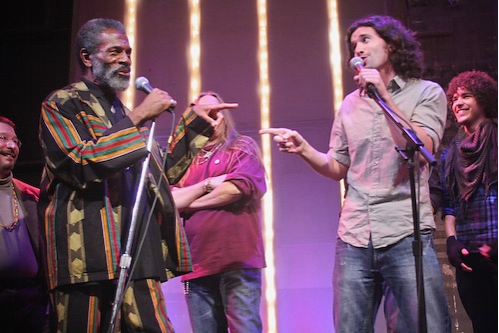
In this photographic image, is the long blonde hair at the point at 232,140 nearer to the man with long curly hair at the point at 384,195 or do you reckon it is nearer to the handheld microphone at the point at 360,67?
the man with long curly hair at the point at 384,195

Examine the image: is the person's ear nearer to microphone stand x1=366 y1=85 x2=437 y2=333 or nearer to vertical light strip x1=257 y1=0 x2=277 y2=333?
microphone stand x1=366 y1=85 x2=437 y2=333

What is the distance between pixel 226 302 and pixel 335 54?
2215 mm

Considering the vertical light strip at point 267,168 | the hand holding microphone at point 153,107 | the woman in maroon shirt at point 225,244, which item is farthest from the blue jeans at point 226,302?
the vertical light strip at point 267,168

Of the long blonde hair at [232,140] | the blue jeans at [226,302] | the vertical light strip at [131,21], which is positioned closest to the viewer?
the blue jeans at [226,302]

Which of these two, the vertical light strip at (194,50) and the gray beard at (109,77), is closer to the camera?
the gray beard at (109,77)

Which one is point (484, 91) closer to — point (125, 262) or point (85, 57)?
point (85, 57)

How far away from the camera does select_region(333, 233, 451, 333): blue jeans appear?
1870mm

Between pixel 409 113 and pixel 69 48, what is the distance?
3210mm

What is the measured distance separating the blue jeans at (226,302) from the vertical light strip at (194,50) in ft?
6.11

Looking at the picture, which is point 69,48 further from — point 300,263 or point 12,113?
point 300,263

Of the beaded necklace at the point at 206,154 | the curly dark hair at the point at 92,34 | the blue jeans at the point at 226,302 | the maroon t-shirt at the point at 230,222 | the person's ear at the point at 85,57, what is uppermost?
the curly dark hair at the point at 92,34

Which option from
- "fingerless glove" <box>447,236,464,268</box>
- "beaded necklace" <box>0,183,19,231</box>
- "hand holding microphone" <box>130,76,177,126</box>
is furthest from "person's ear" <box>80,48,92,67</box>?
"fingerless glove" <box>447,236,464,268</box>

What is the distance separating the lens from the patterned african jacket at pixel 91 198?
1702 mm

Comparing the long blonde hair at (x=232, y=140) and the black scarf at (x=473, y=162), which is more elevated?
the long blonde hair at (x=232, y=140)
